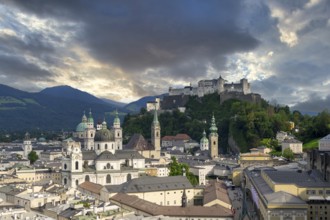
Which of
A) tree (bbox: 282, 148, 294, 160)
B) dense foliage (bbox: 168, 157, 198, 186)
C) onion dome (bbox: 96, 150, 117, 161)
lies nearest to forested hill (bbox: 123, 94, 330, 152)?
tree (bbox: 282, 148, 294, 160)

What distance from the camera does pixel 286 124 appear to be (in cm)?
9362

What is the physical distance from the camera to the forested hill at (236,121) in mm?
89312

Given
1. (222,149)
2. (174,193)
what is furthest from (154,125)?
(174,193)

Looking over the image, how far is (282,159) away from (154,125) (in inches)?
1152

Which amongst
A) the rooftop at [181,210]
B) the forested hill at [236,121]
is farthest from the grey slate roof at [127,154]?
the forested hill at [236,121]

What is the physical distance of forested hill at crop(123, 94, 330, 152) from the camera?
89.3 m

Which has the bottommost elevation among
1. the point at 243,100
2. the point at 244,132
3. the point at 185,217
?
the point at 185,217

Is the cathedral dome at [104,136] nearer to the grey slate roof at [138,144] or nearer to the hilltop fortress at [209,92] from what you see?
the grey slate roof at [138,144]

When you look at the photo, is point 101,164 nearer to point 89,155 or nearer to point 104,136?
Answer: point 89,155

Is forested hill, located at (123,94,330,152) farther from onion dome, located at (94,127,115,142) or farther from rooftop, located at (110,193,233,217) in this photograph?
rooftop, located at (110,193,233,217)

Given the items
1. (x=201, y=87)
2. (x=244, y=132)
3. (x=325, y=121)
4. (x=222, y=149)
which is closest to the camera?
(x=325, y=121)

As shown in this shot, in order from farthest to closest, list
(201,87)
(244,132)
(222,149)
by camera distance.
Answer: (201,87) < (222,149) < (244,132)

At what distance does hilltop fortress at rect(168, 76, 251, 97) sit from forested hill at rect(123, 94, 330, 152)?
7.80 feet

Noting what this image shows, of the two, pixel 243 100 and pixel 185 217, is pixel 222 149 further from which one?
pixel 185 217
